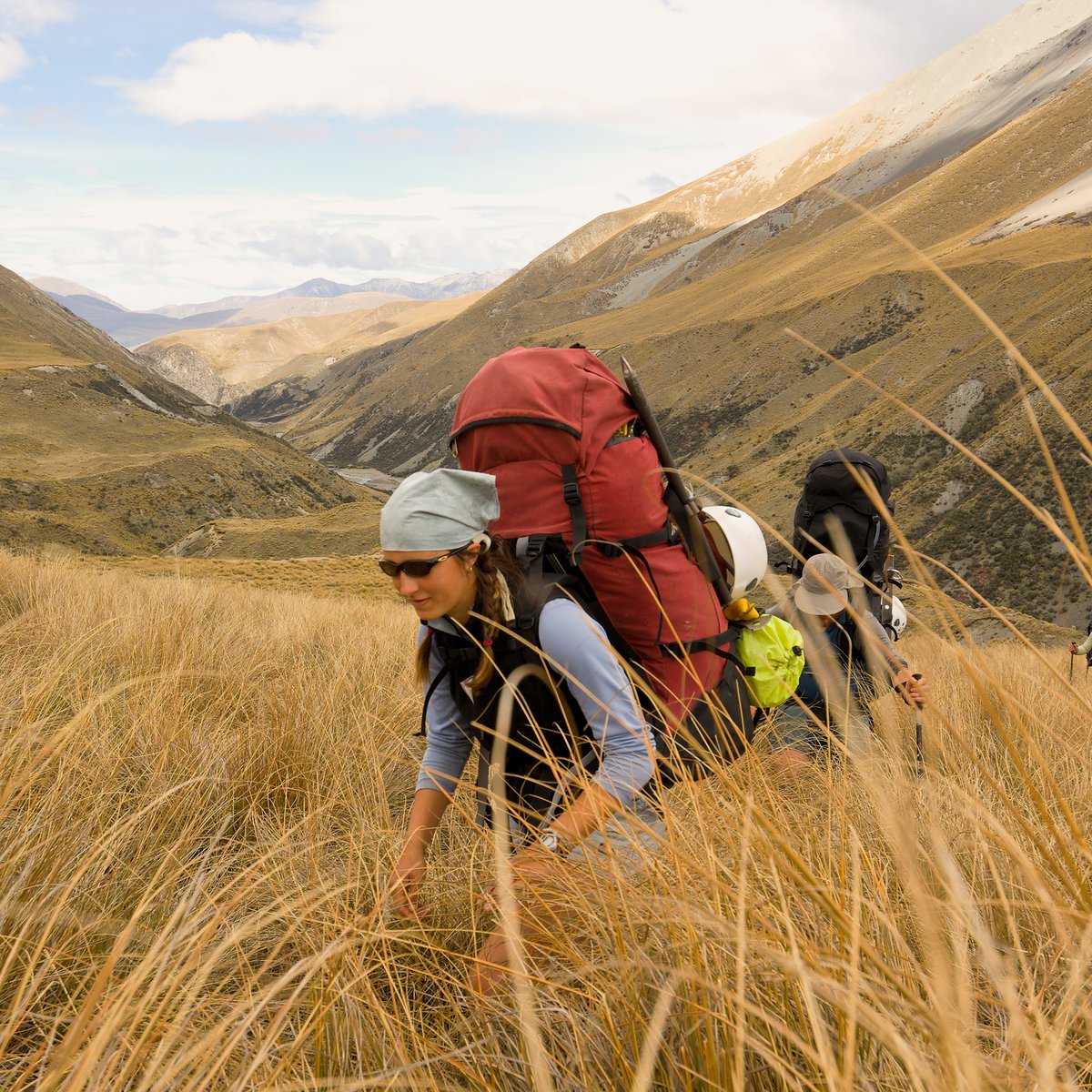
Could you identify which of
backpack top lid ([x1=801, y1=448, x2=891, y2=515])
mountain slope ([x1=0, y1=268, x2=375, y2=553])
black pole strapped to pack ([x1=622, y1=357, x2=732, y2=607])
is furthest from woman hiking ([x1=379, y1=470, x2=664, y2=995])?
mountain slope ([x1=0, y1=268, x2=375, y2=553])

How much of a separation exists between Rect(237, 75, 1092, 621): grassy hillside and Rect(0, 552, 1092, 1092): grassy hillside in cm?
53

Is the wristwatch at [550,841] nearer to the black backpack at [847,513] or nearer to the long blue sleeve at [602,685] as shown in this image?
the long blue sleeve at [602,685]

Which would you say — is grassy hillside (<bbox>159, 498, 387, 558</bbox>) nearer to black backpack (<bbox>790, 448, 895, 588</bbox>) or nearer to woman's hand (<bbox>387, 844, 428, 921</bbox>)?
black backpack (<bbox>790, 448, 895, 588</bbox>)

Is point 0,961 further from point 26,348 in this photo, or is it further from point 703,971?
point 26,348

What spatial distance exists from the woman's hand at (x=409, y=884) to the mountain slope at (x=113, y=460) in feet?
96.3

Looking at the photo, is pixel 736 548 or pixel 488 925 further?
pixel 736 548

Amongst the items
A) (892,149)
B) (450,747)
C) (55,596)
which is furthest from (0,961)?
(892,149)

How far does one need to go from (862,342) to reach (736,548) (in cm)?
6230

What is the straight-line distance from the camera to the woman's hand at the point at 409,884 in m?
1.50

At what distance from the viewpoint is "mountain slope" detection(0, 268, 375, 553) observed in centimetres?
3450

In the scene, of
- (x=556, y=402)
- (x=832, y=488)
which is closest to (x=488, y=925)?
(x=556, y=402)

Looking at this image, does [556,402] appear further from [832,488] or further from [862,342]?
[862,342]

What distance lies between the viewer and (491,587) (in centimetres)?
189

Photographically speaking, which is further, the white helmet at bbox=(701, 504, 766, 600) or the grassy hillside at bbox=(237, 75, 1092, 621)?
the grassy hillside at bbox=(237, 75, 1092, 621)
